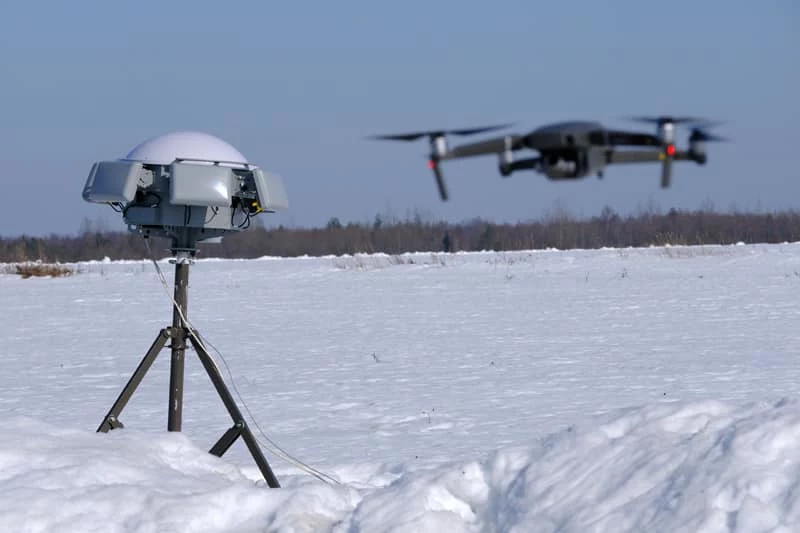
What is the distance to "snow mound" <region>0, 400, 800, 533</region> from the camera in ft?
12.5

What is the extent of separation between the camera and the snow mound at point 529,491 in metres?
3.82

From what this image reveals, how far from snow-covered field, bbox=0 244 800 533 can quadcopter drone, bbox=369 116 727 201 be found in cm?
252

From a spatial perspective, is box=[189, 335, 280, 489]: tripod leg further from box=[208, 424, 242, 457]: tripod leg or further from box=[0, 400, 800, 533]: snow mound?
box=[0, 400, 800, 533]: snow mound

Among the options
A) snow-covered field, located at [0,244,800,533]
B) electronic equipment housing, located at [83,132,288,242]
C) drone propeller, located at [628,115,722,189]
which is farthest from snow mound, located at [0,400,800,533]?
drone propeller, located at [628,115,722,189]

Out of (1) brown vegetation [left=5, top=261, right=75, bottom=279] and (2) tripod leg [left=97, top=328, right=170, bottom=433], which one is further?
(1) brown vegetation [left=5, top=261, right=75, bottom=279]

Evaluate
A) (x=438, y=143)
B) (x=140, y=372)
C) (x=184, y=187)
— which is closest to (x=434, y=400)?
(x=140, y=372)

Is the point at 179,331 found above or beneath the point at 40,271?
above

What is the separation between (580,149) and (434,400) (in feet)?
25.8

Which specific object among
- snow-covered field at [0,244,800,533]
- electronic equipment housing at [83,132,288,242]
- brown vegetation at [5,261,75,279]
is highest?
electronic equipment housing at [83,132,288,242]

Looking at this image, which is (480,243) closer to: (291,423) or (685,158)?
(685,158)

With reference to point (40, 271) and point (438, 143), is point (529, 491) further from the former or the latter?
point (40, 271)

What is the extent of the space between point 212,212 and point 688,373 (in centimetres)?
605

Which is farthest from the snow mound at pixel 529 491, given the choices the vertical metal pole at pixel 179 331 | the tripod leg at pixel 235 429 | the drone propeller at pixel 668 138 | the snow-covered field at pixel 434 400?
the drone propeller at pixel 668 138

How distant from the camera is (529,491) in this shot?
14.3 feet
